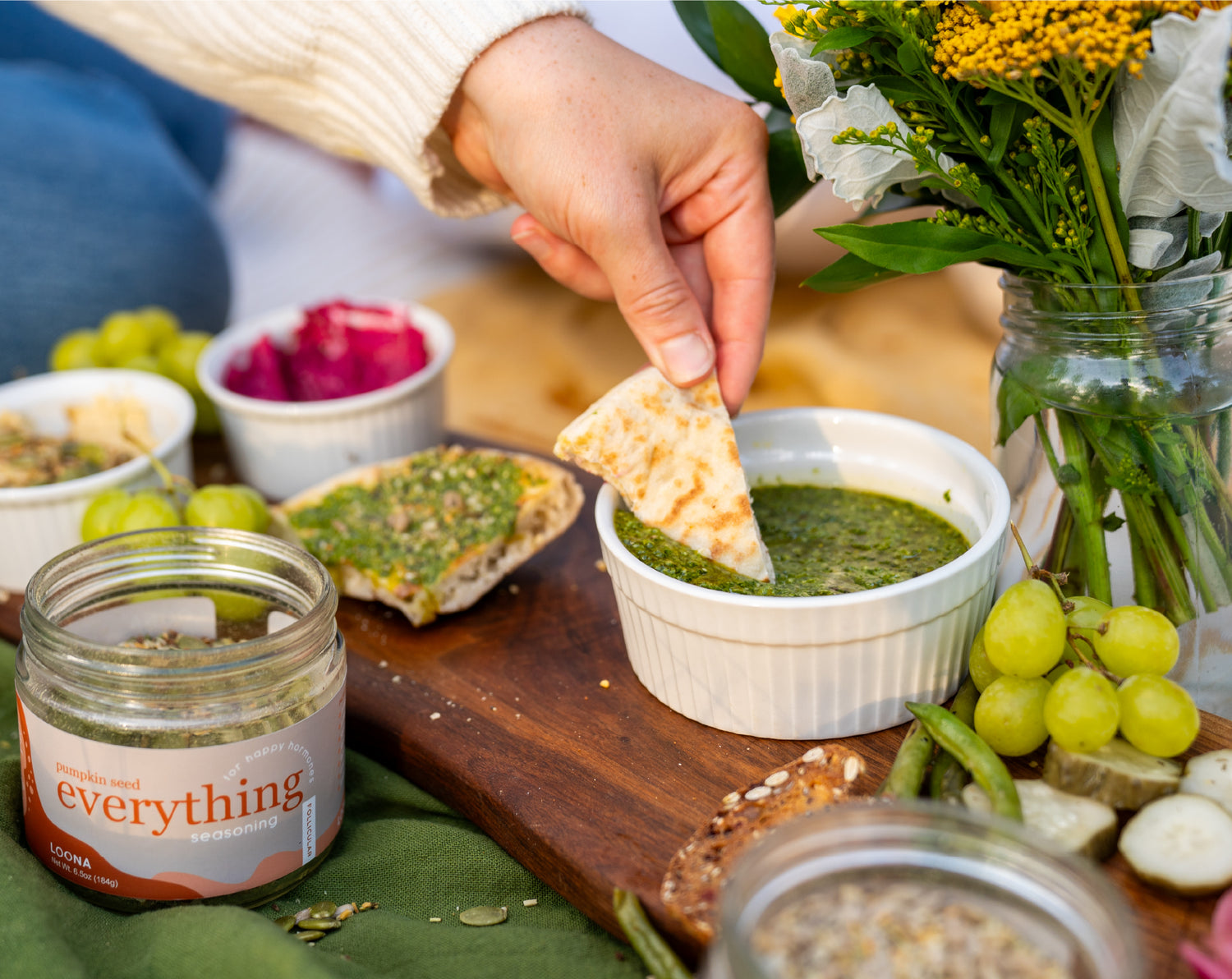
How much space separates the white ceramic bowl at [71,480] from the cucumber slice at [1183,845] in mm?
1806

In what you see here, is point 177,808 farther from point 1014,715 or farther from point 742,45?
point 742,45

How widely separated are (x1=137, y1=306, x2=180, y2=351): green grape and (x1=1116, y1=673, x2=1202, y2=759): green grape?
2345 millimetres

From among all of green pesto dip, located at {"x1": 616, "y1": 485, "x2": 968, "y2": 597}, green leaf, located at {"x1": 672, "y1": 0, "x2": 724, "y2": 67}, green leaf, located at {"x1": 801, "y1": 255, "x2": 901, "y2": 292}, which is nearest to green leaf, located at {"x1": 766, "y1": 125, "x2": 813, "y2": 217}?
green leaf, located at {"x1": 672, "y1": 0, "x2": 724, "y2": 67}

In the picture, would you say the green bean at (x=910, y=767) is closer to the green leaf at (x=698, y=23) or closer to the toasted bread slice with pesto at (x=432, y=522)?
the toasted bread slice with pesto at (x=432, y=522)

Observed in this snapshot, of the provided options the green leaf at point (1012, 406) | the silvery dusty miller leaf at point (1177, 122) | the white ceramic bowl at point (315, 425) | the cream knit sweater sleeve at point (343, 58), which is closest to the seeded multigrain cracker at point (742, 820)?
the green leaf at point (1012, 406)

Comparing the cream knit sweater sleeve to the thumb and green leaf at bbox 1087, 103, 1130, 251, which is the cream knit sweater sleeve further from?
green leaf at bbox 1087, 103, 1130, 251

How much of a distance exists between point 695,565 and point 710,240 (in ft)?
1.88

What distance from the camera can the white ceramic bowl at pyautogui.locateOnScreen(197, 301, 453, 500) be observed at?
95.2 inches

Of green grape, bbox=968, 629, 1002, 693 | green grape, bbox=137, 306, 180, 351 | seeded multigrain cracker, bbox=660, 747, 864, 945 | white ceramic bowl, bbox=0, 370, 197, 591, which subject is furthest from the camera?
green grape, bbox=137, 306, 180, 351

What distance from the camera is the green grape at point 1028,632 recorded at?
4.36ft

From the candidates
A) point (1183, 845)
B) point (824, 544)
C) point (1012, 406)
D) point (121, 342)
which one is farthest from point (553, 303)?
point (1183, 845)

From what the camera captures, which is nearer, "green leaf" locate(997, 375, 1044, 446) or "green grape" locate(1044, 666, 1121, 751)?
"green grape" locate(1044, 666, 1121, 751)

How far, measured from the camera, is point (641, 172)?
5.57 ft

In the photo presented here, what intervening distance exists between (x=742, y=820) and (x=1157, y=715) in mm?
490
